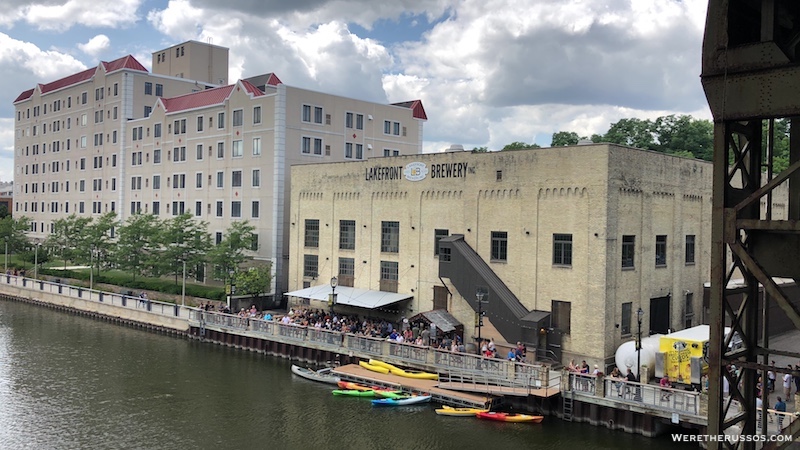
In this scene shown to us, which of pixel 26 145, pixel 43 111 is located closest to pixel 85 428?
pixel 43 111

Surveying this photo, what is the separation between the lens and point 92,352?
4594 centimetres

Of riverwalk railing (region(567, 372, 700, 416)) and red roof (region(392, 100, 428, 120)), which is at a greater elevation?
red roof (region(392, 100, 428, 120))

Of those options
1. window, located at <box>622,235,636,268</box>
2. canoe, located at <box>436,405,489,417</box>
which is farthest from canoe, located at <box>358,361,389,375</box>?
window, located at <box>622,235,636,268</box>

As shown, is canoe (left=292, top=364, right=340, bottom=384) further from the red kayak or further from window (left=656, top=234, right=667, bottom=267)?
window (left=656, top=234, right=667, bottom=267)

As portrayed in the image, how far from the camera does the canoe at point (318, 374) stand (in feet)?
122

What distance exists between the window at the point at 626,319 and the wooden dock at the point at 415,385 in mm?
9127

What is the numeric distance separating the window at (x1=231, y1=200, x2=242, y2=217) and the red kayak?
3629 cm

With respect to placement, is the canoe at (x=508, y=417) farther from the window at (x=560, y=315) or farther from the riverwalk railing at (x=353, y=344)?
the window at (x=560, y=315)

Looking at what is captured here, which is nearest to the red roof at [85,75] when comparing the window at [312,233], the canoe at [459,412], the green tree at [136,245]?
the green tree at [136,245]

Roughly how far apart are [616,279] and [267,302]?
1184 inches

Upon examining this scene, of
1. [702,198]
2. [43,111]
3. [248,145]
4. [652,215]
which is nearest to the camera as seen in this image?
[652,215]

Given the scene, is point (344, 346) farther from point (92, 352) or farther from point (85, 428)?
point (92, 352)

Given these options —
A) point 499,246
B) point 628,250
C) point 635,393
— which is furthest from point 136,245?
point 635,393

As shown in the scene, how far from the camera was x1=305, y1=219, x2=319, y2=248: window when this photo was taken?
51562 mm
